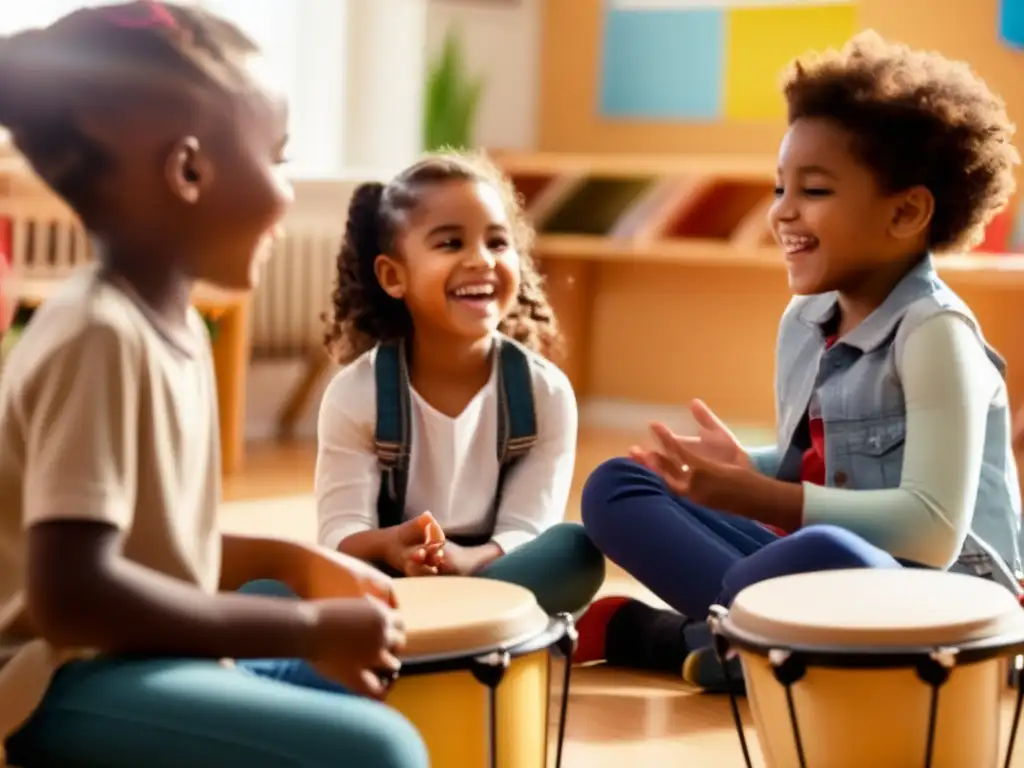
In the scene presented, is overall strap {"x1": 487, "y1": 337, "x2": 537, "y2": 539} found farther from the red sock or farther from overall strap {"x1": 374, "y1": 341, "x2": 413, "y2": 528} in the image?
the red sock

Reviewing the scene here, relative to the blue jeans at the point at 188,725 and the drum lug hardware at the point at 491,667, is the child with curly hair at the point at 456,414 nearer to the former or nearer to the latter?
the drum lug hardware at the point at 491,667

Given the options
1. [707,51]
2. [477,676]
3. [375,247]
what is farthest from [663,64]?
[477,676]

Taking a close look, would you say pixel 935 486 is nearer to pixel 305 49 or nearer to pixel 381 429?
pixel 381 429

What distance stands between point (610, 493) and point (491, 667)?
74cm

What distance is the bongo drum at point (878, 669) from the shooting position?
1425mm

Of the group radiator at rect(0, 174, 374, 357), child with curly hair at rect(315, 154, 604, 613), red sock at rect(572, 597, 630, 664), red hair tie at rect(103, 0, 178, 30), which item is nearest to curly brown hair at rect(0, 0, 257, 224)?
red hair tie at rect(103, 0, 178, 30)

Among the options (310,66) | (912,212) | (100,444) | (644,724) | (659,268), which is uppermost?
(310,66)

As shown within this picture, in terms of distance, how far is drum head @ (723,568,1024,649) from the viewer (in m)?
1.42

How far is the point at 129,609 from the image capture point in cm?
107

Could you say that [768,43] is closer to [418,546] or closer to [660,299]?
[660,299]

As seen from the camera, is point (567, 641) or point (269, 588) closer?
point (567, 641)

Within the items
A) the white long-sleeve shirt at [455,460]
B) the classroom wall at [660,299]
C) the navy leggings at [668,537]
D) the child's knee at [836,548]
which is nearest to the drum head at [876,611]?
the child's knee at [836,548]

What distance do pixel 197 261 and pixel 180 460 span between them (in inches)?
5.6

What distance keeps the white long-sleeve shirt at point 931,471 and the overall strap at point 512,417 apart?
461 mm
